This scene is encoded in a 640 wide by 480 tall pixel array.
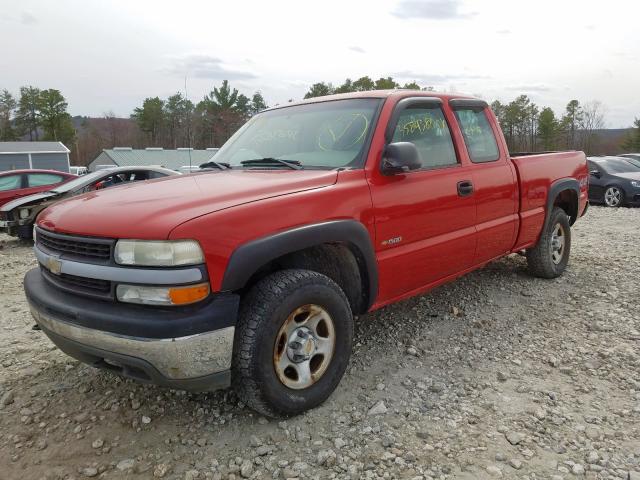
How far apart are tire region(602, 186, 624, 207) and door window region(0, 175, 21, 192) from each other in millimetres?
15161

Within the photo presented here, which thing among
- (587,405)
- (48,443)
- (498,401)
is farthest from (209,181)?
(587,405)

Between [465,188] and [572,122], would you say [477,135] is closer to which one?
[465,188]

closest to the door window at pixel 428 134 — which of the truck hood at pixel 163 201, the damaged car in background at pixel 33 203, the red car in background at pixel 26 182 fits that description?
the truck hood at pixel 163 201

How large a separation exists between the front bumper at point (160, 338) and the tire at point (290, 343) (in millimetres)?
123

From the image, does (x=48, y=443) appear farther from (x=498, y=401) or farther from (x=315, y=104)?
(x=315, y=104)

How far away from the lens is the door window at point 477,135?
4.11 m

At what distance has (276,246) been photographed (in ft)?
8.36

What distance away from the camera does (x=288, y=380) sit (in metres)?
2.71

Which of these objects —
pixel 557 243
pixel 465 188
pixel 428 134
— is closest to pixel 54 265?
pixel 428 134

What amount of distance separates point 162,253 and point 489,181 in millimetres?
2856

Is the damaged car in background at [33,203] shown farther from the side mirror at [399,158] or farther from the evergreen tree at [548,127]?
the evergreen tree at [548,127]

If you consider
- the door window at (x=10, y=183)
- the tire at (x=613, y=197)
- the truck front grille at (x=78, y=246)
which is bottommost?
the tire at (x=613, y=197)

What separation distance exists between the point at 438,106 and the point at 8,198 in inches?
410

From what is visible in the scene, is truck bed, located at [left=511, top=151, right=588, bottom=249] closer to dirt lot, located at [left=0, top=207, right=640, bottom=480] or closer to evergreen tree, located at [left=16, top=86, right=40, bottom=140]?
dirt lot, located at [left=0, top=207, right=640, bottom=480]
